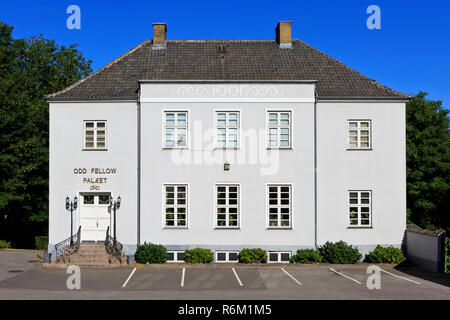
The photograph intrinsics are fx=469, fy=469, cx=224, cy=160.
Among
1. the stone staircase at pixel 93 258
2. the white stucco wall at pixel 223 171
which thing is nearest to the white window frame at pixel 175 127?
the white stucco wall at pixel 223 171

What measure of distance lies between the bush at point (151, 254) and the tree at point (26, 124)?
12.6 metres

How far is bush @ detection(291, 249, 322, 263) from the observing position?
21453 mm

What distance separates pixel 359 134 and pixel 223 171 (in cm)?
684

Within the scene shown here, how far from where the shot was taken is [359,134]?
74.5ft

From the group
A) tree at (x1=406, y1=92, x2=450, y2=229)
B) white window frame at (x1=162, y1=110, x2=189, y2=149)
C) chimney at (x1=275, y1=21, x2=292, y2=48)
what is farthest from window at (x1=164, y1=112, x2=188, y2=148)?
tree at (x1=406, y1=92, x2=450, y2=229)

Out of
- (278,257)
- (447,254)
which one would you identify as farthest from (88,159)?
(447,254)

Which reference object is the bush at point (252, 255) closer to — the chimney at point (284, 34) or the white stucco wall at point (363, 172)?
the white stucco wall at point (363, 172)

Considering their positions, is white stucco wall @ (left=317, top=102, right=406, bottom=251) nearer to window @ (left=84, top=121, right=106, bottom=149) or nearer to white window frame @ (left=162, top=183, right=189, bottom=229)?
white window frame @ (left=162, top=183, right=189, bottom=229)

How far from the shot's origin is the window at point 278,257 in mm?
21969

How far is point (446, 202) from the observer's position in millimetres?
40281

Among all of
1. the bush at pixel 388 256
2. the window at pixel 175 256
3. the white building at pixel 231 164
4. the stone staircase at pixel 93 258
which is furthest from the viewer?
the white building at pixel 231 164

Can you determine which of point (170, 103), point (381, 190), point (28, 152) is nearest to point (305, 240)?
point (381, 190)

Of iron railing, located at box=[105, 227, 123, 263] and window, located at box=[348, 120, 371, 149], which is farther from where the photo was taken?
window, located at box=[348, 120, 371, 149]

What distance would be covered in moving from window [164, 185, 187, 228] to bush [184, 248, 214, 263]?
129 cm
